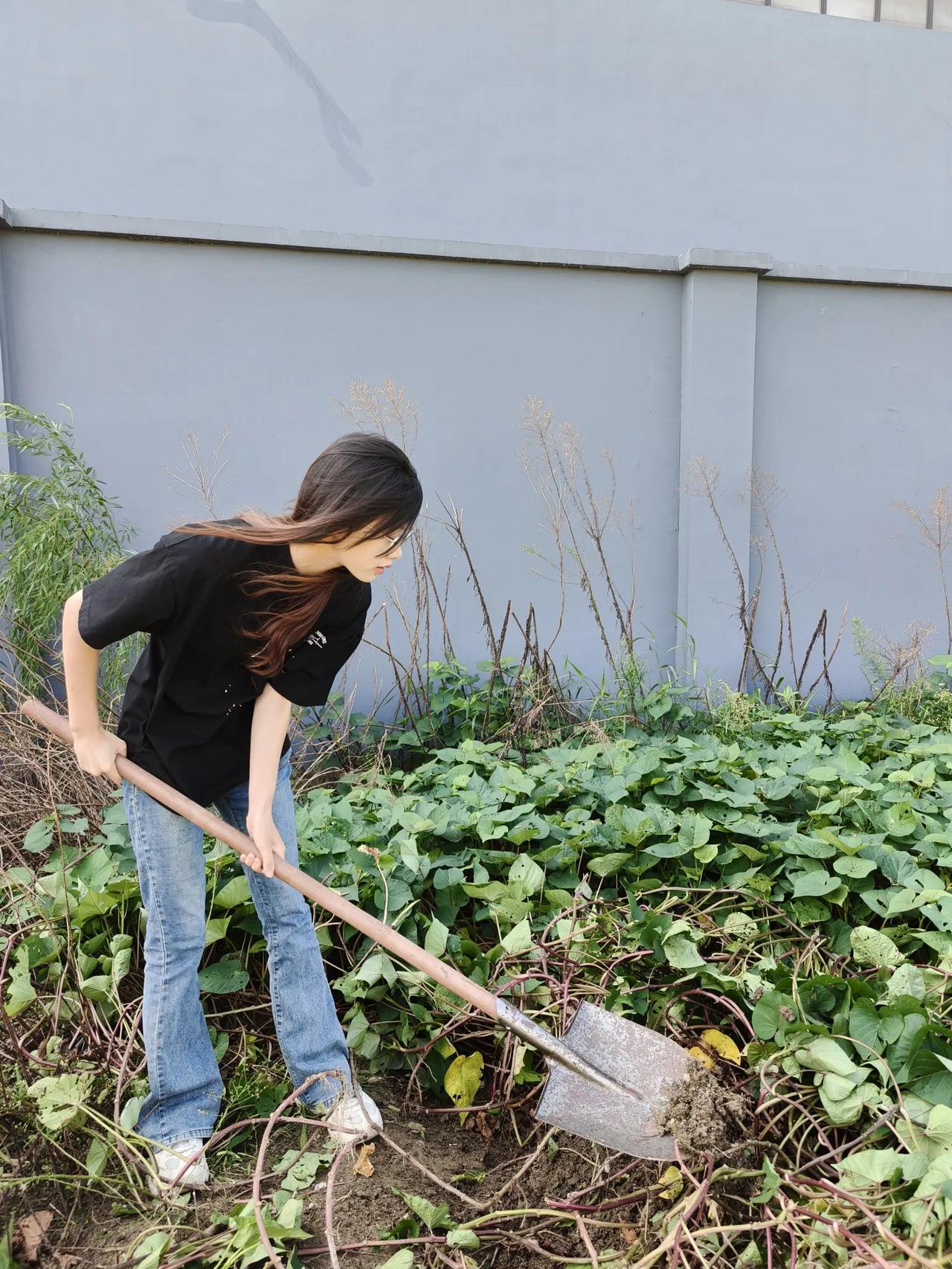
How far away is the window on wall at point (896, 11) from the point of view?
189 inches

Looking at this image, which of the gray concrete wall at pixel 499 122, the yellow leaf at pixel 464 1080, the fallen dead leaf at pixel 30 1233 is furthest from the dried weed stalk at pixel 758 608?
the fallen dead leaf at pixel 30 1233

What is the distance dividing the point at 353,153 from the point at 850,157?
2601mm

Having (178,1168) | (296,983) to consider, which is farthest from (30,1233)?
(296,983)

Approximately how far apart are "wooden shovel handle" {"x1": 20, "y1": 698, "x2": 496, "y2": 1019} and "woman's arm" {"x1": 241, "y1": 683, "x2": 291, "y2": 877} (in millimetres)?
23

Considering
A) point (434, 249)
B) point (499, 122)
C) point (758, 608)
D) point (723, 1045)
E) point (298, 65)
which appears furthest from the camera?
point (499, 122)

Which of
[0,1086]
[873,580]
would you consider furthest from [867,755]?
[0,1086]

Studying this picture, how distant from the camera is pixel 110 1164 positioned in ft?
5.08

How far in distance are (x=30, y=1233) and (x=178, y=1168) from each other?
0.23 meters

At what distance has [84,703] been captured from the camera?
4.74ft

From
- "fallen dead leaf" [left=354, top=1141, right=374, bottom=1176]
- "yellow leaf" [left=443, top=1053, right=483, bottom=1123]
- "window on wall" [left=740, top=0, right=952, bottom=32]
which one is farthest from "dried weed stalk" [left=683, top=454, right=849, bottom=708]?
"window on wall" [left=740, top=0, right=952, bottom=32]

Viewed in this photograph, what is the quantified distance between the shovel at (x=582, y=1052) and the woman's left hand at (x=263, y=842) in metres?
0.01

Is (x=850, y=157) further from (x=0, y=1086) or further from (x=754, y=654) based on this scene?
(x=0, y=1086)

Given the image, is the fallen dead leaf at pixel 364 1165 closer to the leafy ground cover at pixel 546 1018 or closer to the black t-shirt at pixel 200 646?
the leafy ground cover at pixel 546 1018

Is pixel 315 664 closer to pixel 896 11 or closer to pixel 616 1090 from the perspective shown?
pixel 616 1090
